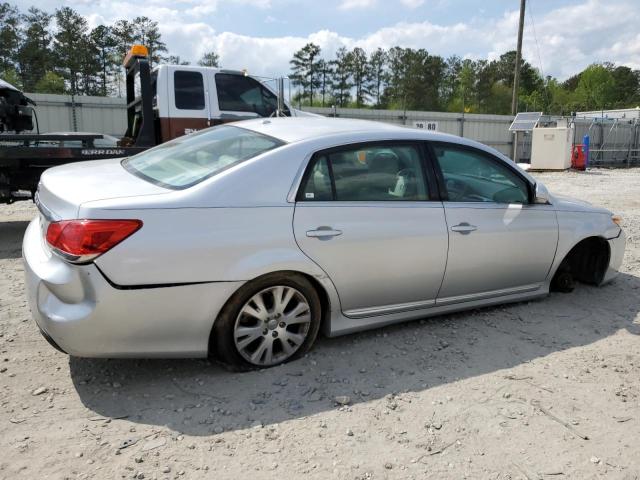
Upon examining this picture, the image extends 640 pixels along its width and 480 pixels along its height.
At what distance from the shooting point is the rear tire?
10.2 ft

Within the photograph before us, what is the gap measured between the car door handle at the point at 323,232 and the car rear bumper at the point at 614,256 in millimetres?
2968

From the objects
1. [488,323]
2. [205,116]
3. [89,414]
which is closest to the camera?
[89,414]

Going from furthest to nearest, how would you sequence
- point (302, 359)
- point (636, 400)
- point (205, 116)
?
point (205, 116), point (302, 359), point (636, 400)

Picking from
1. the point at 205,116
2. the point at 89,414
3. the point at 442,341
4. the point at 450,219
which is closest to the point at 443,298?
the point at 442,341

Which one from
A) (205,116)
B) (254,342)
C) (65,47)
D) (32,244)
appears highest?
(65,47)

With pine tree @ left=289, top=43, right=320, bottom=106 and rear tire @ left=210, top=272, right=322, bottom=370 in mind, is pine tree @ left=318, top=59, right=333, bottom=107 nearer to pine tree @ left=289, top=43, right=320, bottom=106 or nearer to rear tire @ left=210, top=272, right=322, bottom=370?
pine tree @ left=289, top=43, right=320, bottom=106

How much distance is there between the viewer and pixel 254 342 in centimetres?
327

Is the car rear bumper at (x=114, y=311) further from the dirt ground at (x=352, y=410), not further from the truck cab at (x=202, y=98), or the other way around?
the truck cab at (x=202, y=98)

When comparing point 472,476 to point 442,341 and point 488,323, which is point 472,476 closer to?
point 442,341

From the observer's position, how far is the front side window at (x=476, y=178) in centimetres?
395

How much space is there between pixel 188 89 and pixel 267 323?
594cm

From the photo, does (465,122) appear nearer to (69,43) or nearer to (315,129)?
(315,129)

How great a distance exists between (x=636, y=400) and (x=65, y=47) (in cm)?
4731

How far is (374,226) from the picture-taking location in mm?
3477
